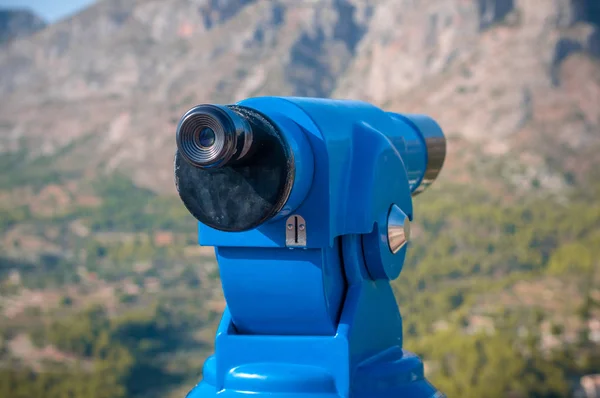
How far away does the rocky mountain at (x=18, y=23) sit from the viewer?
13462cm

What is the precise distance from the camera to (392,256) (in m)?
2.76

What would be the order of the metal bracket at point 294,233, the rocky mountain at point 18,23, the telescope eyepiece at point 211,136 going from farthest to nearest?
the rocky mountain at point 18,23
the metal bracket at point 294,233
the telescope eyepiece at point 211,136

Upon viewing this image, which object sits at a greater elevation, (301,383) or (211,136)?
(211,136)

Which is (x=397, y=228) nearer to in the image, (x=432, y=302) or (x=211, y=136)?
(x=211, y=136)

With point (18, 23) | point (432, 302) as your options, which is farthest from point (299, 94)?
point (18, 23)

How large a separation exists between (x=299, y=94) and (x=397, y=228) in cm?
8365

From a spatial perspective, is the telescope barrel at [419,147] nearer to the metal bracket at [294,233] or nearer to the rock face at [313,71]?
the metal bracket at [294,233]

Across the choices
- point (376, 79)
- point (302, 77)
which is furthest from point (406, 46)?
point (302, 77)

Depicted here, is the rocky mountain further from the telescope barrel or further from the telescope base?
the telescope base

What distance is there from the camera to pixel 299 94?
85.8 meters

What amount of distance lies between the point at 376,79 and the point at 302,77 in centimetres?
760

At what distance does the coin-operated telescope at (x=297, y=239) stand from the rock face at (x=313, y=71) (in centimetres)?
6495

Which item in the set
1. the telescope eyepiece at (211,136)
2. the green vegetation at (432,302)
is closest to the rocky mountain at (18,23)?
the green vegetation at (432,302)

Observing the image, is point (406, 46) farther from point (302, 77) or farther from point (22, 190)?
point (22, 190)
